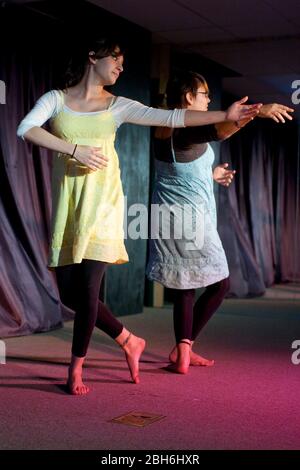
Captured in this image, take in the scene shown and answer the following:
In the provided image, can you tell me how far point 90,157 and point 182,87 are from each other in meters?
0.77

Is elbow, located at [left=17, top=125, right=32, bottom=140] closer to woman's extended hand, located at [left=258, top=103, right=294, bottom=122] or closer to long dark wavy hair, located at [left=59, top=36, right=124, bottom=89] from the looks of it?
long dark wavy hair, located at [left=59, top=36, right=124, bottom=89]

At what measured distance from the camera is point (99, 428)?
7.75 ft

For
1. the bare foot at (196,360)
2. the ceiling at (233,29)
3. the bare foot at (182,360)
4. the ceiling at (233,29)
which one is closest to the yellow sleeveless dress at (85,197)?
the bare foot at (182,360)

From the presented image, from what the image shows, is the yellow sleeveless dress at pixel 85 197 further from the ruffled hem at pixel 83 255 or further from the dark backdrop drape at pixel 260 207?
the dark backdrop drape at pixel 260 207

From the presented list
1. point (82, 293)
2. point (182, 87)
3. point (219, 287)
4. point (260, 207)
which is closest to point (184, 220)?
point (219, 287)

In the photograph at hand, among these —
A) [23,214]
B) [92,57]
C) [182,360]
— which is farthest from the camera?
[23,214]

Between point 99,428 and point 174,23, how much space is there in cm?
359

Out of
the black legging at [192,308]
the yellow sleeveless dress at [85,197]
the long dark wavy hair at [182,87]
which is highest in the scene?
the long dark wavy hair at [182,87]

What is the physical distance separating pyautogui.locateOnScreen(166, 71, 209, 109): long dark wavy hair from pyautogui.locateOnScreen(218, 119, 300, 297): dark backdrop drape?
153 inches

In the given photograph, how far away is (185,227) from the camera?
3293 mm

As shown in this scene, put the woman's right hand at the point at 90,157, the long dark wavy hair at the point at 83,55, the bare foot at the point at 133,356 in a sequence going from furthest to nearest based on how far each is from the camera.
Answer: the bare foot at the point at 133,356, the long dark wavy hair at the point at 83,55, the woman's right hand at the point at 90,157

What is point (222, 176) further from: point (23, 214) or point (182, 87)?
point (23, 214)

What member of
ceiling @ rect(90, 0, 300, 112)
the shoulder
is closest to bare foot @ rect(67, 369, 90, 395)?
the shoulder

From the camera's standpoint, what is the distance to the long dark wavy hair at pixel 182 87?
10.8 ft
